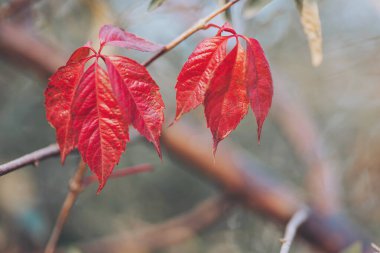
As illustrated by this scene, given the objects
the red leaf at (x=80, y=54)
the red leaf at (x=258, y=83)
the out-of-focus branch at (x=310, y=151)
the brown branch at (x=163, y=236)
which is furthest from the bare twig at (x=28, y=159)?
the brown branch at (x=163, y=236)

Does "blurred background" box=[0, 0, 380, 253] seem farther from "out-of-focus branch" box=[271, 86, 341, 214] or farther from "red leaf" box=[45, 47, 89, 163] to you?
"red leaf" box=[45, 47, 89, 163]

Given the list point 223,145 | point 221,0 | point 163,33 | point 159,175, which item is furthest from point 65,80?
point 159,175

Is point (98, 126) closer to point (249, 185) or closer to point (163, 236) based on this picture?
point (249, 185)

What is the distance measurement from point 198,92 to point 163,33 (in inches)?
56.1

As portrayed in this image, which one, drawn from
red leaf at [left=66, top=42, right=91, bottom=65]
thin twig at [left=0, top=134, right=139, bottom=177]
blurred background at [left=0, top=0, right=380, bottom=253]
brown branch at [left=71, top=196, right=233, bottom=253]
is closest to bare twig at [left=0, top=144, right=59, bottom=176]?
thin twig at [left=0, top=134, right=139, bottom=177]

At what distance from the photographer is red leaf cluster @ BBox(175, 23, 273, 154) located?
15.2 inches

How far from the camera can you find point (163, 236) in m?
1.74

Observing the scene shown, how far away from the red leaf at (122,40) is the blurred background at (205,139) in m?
0.81

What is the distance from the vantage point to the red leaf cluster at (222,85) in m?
0.39

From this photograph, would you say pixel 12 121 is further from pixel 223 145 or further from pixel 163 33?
pixel 223 145

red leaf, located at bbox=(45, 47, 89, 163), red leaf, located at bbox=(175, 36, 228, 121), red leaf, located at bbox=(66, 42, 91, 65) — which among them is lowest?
red leaf, located at bbox=(175, 36, 228, 121)

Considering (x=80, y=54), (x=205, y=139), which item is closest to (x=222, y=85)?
(x=80, y=54)

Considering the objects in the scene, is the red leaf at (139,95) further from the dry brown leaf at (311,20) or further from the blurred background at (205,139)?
the blurred background at (205,139)

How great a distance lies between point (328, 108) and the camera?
98.8 inches
